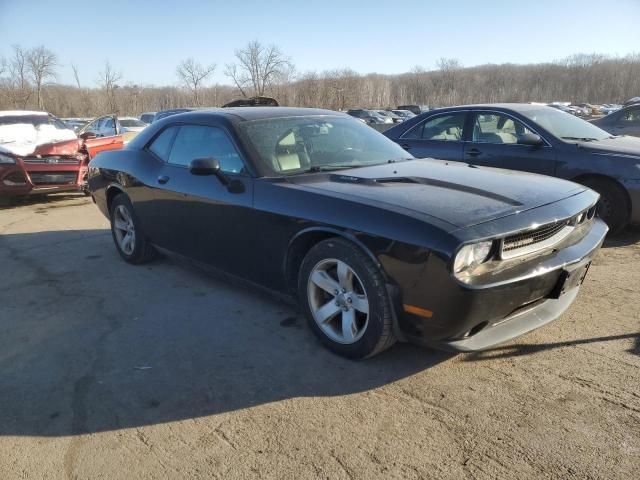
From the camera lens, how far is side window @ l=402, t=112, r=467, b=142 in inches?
254

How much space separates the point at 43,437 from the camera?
8.05ft

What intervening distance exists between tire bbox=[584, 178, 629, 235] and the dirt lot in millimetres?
1504

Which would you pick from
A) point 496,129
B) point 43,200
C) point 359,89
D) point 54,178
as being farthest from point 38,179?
point 359,89

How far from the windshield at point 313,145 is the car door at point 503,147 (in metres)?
2.22

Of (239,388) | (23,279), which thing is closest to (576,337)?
(239,388)

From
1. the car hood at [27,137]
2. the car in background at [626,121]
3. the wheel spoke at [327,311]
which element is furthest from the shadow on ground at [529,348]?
the car in background at [626,121]

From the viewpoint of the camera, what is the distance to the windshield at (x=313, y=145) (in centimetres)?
364

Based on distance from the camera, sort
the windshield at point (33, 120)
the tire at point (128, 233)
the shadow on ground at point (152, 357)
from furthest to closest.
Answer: the windshield at point (33, 120)
the tire at point (128, 233)
the shadow on ground at point (152, 357)

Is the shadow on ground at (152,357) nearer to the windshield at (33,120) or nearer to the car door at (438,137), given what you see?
the car door at (438,137)

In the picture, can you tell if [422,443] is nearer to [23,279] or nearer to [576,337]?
[576,337]

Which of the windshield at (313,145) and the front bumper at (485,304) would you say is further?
the windshield at (313,145)

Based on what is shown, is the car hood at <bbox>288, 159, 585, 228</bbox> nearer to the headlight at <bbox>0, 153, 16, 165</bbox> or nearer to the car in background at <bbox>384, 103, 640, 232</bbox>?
the car in background at <bbox>384, 103, 640, 232</bbox>

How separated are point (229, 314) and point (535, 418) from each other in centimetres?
222

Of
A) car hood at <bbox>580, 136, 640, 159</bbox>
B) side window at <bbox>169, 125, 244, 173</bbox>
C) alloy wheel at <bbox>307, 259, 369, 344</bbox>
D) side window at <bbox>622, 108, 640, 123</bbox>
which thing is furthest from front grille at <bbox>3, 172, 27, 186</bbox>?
side window at <bbox>622, 108, 640, 123</bbox>
